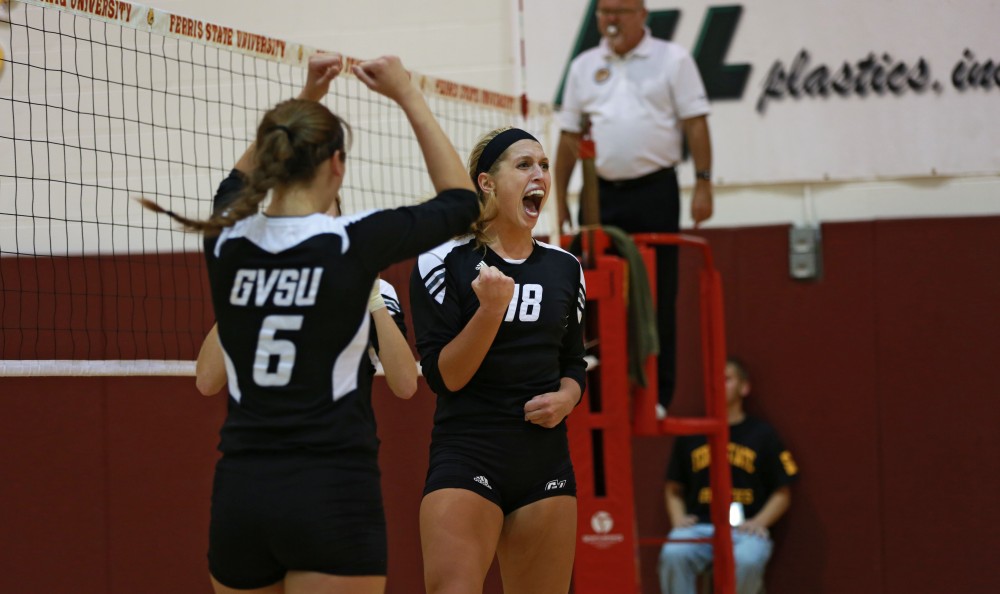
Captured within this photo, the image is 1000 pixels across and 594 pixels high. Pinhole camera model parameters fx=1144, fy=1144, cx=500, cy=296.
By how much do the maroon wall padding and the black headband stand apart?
316cm

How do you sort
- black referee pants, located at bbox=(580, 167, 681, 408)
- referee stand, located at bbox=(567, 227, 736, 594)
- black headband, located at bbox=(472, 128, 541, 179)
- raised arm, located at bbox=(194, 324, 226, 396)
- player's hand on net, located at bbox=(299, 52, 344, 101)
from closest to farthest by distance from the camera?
player's hand on net, located at bbox=(299, 52, 344, 101) < raised arm, located at bbox=(194, 324, 226, 396) < black headband, located at bbox=(472, 128, 541, 179) < referee stand, located at bbox=(567, 227, 736, 594) < black referee pants, located at bbox=(580, 167, 681, 408)

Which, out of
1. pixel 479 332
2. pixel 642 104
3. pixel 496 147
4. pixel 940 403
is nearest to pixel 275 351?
pixel 479 332

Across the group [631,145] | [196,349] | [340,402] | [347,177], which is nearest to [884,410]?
[631,145]

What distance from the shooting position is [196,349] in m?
6.96

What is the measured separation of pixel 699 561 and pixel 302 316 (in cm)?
463

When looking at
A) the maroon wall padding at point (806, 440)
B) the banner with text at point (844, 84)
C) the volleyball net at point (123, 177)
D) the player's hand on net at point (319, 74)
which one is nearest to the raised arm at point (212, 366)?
the player's hand on net at point (319, 74)

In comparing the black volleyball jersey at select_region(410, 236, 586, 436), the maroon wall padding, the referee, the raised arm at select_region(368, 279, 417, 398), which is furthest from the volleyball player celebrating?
the maroon wall padding

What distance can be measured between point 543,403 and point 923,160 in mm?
4353

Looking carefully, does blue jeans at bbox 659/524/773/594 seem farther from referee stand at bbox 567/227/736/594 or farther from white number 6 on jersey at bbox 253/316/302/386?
white number 6 on jersey at bbox 253/316/302/386

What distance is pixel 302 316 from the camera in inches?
99.6

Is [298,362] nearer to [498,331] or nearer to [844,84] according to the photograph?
[498,331]

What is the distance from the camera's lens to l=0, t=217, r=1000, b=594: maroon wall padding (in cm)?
688

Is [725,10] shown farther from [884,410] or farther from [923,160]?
Answer: [884,410]

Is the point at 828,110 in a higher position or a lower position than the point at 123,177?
higher
